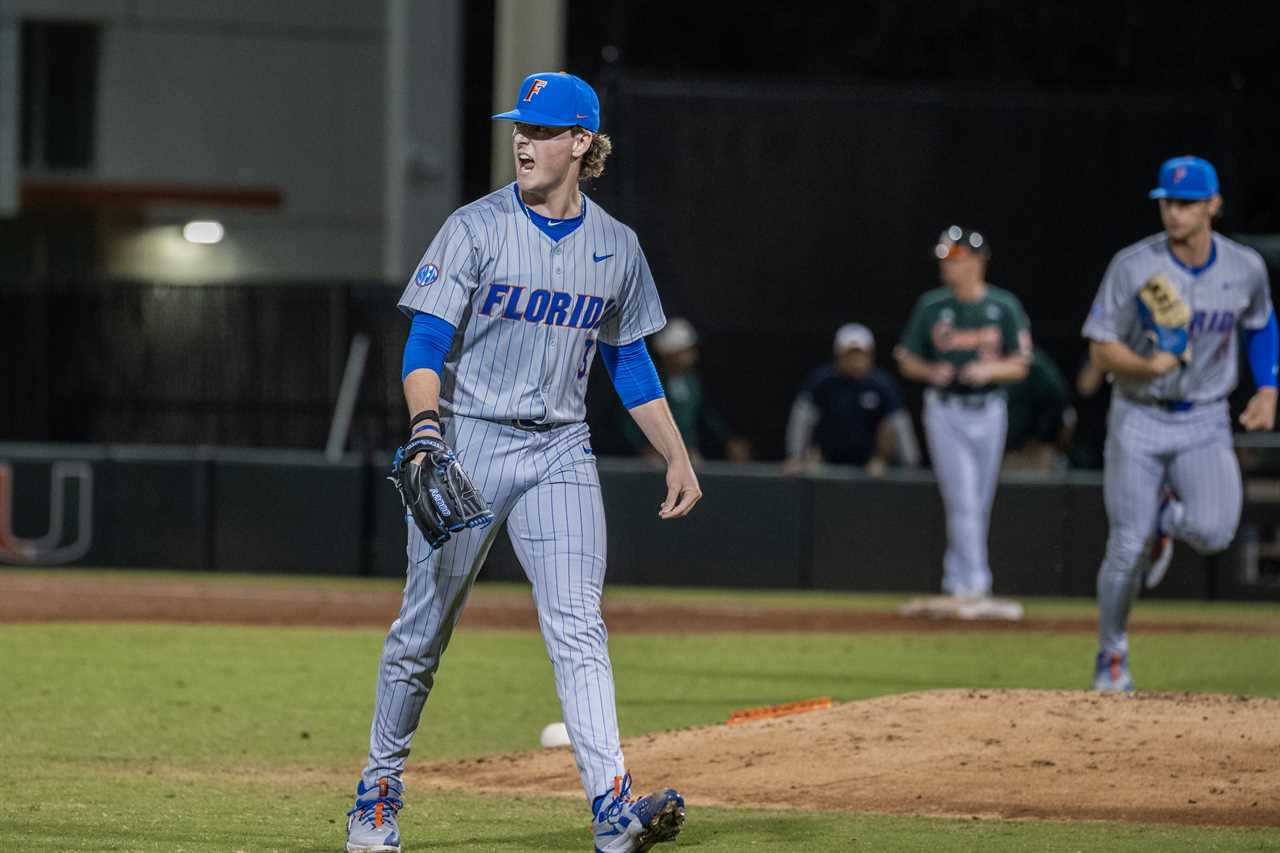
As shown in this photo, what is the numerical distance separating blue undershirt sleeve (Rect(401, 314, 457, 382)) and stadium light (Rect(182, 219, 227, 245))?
845 inches

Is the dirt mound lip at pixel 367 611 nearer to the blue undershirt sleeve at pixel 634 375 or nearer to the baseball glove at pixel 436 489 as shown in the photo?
the blue undershirt sleeve at pixel 634 375

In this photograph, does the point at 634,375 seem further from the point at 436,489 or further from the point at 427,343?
the point at 436,489

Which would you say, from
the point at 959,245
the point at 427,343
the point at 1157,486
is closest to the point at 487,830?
the point at 427,343

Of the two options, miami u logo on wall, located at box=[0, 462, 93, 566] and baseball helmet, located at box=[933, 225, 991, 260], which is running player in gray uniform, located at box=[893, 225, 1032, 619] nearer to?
baseball helmet, located at box=[933, 225, 991, 260]

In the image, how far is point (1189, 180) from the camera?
31.1 feet

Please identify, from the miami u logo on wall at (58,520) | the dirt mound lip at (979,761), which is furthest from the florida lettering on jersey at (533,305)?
the miami u logo on wall at (58,520)

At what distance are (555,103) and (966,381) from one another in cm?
788

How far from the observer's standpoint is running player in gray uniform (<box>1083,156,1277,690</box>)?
376 inches

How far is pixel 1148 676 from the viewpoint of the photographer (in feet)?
37.7

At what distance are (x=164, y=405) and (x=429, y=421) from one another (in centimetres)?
1435

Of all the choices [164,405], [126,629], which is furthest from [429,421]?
[164,405]

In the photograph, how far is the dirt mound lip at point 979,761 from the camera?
7.22 m

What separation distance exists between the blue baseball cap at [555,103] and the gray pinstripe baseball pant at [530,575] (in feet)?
2.75

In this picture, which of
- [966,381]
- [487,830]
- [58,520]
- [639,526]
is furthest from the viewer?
→ [58,520]
